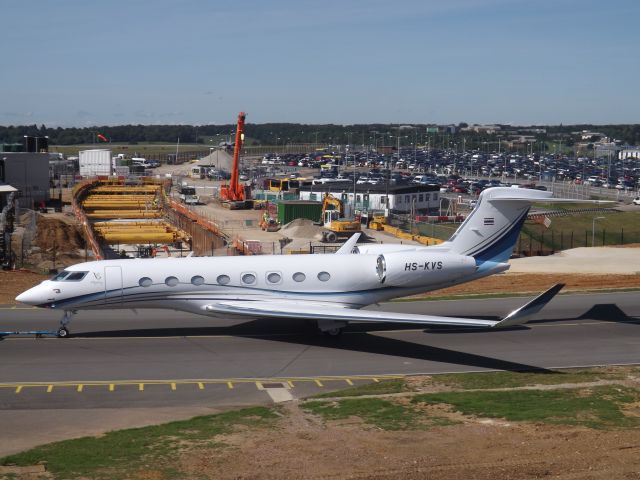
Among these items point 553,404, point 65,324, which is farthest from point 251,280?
point 553,404

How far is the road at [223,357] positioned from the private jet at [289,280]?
1.27 m

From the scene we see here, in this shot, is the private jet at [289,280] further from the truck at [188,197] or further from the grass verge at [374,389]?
the truck at [188,197]

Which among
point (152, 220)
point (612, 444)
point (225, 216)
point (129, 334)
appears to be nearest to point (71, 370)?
point (129, 334)

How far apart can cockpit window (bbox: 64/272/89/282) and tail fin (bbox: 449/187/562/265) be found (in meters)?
13.8

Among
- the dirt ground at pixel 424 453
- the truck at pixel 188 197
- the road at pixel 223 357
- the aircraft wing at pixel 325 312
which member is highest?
the aircraft wing at pixel 325 312

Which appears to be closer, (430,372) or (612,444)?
(612,444)

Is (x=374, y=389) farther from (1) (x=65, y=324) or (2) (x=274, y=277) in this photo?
(1) (x=65, y=324)

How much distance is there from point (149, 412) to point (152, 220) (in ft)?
214

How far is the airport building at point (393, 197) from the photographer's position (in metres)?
92.2

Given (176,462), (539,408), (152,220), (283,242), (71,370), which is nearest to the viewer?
(176,462)

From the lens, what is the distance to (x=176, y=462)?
16.9 meters

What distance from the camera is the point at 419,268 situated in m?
30.7

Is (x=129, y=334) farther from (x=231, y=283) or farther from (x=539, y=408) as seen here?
(x=539, y=408)

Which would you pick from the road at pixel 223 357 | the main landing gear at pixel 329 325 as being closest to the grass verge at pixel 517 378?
the road at pixel 223 357
